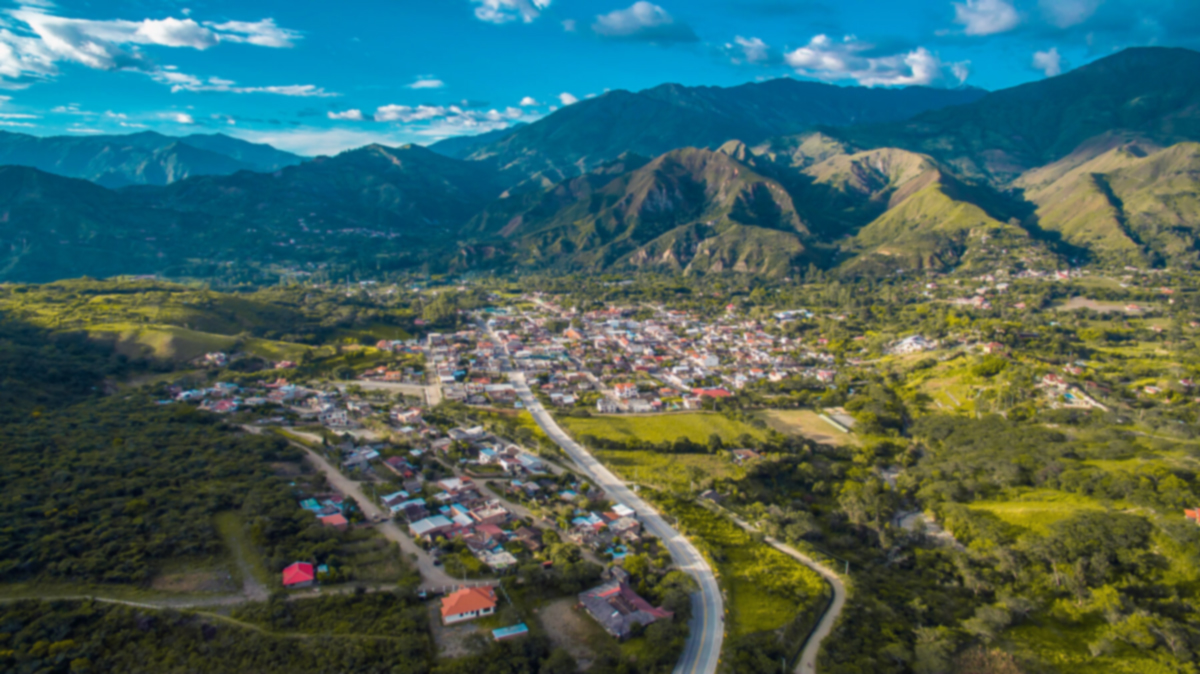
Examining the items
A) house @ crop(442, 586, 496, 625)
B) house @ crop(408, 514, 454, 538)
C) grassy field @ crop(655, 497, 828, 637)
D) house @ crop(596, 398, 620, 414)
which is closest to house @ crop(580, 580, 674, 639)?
grassy field @ crop(655, 497, 828, 637)

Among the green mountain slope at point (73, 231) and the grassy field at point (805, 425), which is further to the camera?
the green mountain slope at point (73, 231)

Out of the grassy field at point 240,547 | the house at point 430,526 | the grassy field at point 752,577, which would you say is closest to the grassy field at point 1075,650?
the grassy field at point 752,577

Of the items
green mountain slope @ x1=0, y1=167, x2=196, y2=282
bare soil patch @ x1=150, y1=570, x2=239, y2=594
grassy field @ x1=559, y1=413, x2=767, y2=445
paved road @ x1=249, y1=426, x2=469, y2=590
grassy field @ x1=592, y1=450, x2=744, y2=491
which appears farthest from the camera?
green mountain slope @ x1=0, y1=167, x2=196, y2=282

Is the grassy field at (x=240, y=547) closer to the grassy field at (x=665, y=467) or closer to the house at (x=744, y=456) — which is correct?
the grassy field at (x=665, y=467)

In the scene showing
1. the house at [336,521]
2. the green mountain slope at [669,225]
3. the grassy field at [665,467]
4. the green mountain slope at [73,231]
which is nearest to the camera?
the house at [336,521]

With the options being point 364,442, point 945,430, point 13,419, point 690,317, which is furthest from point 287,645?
point 690,317

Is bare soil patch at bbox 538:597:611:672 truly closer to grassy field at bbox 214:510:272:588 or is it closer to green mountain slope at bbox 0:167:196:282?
grassy field at bbox 214:510:272:588
